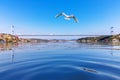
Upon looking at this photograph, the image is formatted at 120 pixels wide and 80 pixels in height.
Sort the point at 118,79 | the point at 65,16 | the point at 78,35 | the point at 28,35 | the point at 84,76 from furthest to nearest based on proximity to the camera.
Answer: the point at 28,35 < the point at 78,35 < the point at 65,16 < the point at 84,76 < the point at 118,79

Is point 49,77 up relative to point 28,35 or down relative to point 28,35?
down

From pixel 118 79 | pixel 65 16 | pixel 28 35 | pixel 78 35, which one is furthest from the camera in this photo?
pixel 28 35

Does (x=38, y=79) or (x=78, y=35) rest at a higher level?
(x=78, y=35)

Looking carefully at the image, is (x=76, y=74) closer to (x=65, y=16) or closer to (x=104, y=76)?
(x=104, y=76)

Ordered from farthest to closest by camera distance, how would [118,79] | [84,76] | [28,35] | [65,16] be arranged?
[28,35] < [65,16] < [84,76] < [118,79]

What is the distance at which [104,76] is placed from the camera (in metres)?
12.3

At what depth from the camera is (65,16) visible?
49.4ft

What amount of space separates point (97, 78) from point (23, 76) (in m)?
5.41

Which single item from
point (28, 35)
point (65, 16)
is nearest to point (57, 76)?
point (65, 16)

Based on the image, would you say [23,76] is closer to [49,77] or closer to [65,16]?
[49,77]

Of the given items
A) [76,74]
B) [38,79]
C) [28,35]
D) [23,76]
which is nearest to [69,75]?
[76,74]

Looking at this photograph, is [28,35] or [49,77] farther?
[28,35]

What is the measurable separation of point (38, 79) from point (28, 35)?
190 metres

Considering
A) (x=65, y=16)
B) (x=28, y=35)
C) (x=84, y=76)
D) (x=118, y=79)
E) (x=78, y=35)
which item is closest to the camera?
(x=118, y=79)
